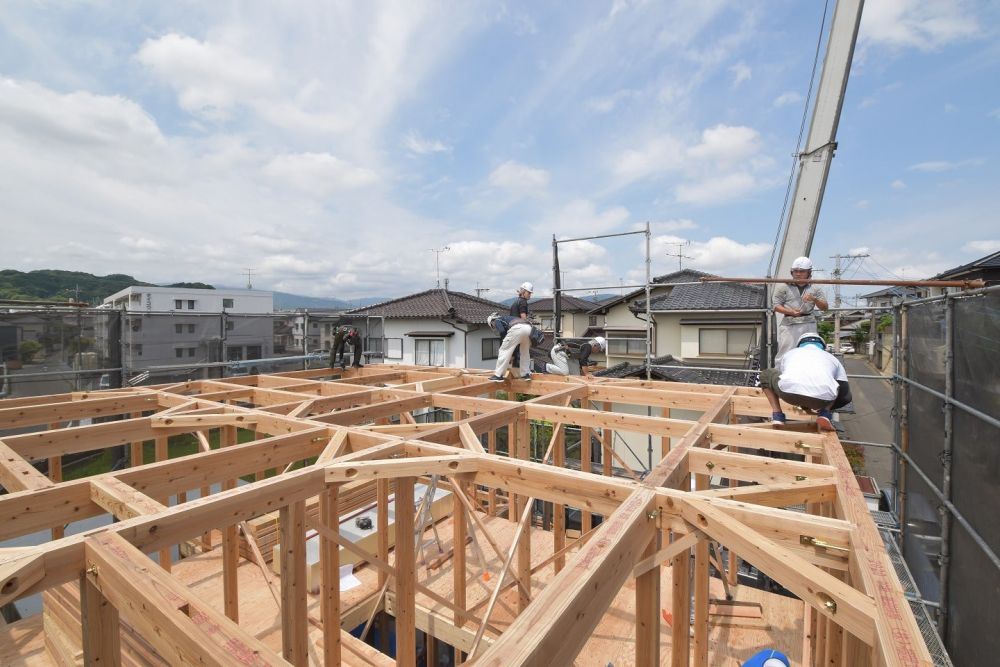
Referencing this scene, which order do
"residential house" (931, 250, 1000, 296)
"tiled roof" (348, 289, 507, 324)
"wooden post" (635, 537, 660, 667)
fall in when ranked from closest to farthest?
1. "wooden post" (635, 537, 660, 667)
2. "residential house" (931, 250, 1000, 296)
3. "tiled roof" (348, 289, 507, 324)

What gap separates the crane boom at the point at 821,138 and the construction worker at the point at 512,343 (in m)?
4.18

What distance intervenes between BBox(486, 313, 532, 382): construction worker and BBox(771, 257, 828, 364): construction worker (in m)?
3.06

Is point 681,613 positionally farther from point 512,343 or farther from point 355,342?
point 355,342

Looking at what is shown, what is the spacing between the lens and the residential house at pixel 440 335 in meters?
18.7

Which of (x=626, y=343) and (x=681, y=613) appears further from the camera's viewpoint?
(x=626, y=343)

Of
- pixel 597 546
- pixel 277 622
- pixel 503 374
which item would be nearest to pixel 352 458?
pixel 597 546

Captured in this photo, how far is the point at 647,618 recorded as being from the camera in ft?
7.06

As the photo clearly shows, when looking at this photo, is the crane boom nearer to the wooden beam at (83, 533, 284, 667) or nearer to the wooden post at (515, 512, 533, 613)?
the wooden post at (515, 512, 533, 613)

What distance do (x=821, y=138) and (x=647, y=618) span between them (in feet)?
23.2

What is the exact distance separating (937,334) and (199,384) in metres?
8.54

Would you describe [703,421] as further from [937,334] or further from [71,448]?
[71,448]

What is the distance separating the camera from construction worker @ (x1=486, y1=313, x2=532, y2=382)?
6402mm

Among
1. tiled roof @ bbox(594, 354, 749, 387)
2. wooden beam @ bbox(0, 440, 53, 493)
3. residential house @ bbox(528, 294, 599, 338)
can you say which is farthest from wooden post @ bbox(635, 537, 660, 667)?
residential house @ bbox(528, 294, 599, 338)

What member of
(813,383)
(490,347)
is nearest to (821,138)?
(813,383)
